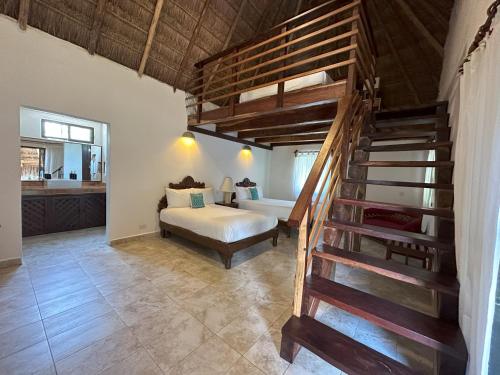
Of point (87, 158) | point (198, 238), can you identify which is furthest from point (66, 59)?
point (198, 238)

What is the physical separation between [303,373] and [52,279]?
2751 mm

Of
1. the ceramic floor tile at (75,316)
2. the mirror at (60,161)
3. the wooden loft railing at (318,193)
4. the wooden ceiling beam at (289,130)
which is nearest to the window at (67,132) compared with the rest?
the mirror at (60,161)

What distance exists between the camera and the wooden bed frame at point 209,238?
109 inches

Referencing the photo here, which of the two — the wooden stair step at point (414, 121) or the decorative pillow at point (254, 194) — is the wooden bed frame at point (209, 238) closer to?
the decorative pillow at point (254, 194)

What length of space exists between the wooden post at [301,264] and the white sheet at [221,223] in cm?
144

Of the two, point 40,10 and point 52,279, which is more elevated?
point 40,10

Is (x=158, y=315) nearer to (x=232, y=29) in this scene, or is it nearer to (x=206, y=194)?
(x=206, y=194)

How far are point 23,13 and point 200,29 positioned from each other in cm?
226

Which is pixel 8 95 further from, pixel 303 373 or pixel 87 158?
pixel 303 373

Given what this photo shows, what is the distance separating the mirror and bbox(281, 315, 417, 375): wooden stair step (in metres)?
5.50

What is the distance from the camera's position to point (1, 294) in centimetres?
196

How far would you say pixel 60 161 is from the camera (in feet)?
14.6

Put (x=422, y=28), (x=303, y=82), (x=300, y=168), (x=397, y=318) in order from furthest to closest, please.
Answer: (x=300, y=168) → (x=422, y=28) → (x=303, y=82) → (x=397, y=318)

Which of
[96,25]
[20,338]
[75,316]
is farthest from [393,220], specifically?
[96,25]
